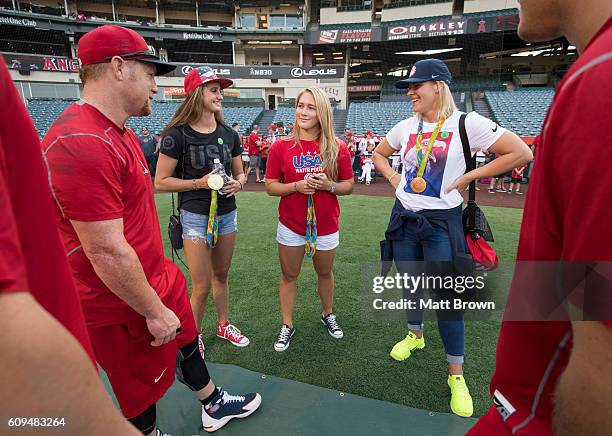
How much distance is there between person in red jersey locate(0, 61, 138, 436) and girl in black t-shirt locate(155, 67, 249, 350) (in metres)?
2.04

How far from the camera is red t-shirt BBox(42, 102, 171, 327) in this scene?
1259mm

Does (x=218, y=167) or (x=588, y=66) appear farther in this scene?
(x=218, y=167)

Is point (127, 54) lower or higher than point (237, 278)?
higher

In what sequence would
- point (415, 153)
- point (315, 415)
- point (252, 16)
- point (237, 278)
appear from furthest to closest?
1. point (252, 16)
2. point (237, 278)
3. point (415, 153)
4. point (315, 415)

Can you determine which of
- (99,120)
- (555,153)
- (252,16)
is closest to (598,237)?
(555,153)

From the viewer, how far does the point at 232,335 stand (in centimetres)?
304

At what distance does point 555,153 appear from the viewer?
64 centimetres

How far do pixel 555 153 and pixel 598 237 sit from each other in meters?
0.18

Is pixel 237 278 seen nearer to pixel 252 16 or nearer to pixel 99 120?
pixel 99 120

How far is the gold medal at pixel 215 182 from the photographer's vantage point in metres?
2.60

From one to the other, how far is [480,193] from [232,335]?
9975 mm

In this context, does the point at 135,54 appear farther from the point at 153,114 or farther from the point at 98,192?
the point at 153,114

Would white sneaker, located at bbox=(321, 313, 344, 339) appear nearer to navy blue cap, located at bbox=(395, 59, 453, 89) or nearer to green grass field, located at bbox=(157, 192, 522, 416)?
green grass field, located at bbox=(157, 192, 522, 416)

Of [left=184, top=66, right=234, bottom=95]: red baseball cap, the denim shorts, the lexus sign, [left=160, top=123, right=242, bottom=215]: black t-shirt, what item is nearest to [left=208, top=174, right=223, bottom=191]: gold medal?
[left=160, top=123, right=242, bottom=215]: black t-shirt
